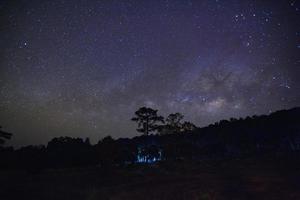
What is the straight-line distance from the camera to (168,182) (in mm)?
35000

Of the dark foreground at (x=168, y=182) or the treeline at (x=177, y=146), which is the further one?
the treeline at (x=177, y=146)

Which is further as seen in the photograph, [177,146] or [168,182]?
[177,146]

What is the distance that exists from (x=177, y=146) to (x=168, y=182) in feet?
101

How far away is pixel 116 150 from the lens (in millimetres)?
51750

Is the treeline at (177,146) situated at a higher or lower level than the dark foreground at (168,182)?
higher

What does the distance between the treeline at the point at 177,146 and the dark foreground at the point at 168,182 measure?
5165 millimetres

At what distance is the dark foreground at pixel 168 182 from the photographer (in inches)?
1142

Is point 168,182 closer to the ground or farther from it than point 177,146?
closer to the ground

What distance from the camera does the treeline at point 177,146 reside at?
51.3m

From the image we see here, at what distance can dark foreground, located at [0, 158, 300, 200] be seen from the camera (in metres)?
29.0

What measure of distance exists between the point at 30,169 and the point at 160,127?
36.5 m

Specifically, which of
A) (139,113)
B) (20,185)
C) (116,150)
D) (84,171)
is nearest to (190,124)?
(139,113)

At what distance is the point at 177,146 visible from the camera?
215 ft

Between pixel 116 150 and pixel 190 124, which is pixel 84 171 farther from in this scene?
pixel 190 124
